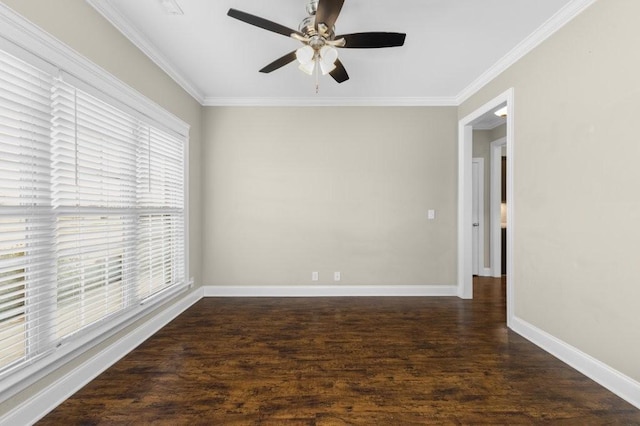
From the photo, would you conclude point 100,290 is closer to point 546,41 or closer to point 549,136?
point 549,136

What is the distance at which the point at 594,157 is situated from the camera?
2094 mm

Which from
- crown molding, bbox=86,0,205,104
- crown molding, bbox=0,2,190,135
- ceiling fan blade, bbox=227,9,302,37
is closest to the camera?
crown molding, bbox=0,2,190,135

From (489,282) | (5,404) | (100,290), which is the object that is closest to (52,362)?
(5,404)

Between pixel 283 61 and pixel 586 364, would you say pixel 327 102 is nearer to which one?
pixel 283 61

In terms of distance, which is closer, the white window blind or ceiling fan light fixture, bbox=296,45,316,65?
the white window blind

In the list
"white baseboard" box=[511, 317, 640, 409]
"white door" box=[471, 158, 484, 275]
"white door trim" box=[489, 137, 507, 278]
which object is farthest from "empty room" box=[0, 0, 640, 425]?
"white door trim" box=[489, 137, 507, 278]

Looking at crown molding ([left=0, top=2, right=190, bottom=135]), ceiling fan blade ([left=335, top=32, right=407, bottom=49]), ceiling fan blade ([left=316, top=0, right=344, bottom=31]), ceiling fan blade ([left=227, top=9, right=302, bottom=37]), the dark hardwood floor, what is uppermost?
ceiling fan blade ([left=227, top=9, right=302, bottom=37])

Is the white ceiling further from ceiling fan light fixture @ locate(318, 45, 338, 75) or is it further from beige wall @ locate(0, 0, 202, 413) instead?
ceiling fan light fixture @ locate(318, 45, 338, 75)

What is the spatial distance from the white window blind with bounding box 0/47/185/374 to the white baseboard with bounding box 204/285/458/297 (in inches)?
51.2

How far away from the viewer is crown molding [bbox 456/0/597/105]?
2.21m

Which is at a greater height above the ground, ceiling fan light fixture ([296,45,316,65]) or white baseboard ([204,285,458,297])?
ceiling fan light fixture ([296,45,316,65])

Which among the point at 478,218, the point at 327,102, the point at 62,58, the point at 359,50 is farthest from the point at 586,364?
the point at 62,58

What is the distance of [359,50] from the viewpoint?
2801 millimetres

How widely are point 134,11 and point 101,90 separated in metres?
0.66
